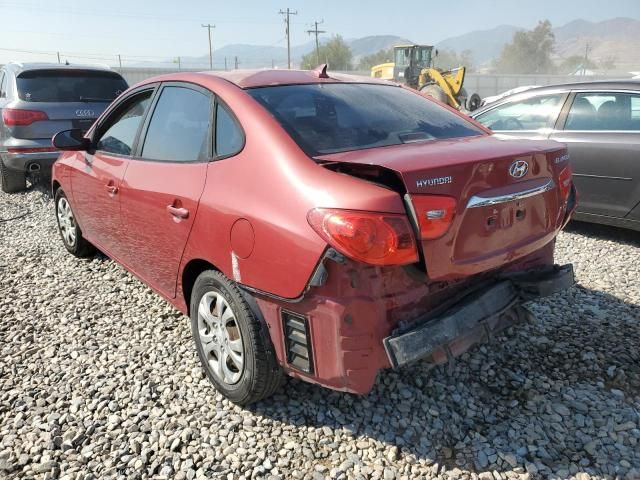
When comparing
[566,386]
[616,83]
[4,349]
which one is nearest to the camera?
[566,386]

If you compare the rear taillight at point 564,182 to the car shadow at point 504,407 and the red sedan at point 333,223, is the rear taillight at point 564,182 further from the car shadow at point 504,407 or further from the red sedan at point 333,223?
the car shadow at point 504,407

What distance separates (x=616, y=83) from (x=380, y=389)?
4072 millimetres

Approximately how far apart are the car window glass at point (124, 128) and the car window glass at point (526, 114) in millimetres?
3979

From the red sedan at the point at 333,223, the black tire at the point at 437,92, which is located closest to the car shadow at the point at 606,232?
the red sedan at the point at 333,223

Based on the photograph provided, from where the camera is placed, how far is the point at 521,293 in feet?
8.24

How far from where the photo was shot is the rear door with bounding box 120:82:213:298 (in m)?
2.74

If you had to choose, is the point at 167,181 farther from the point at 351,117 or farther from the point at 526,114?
the point at 526,114

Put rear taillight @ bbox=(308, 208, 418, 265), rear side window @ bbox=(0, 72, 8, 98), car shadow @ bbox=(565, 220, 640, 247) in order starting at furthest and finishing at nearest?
rear side window @ bbox=(0, 72, 8, 98) < car shadow @ bbox=(565, 220, 640, 247) < rear taillight @ bbox=(308, 208, 418, 265)

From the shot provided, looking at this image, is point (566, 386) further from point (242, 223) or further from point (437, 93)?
point (437, 93)

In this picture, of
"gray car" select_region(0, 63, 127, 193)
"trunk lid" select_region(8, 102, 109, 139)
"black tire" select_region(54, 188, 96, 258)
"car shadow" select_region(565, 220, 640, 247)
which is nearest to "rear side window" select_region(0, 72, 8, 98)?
"gray car" select_region(0, 63, 127, 193)

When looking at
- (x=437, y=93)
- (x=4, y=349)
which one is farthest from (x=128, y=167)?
(x=437, y=93)

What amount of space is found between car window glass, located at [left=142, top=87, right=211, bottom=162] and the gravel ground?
1.20 metres

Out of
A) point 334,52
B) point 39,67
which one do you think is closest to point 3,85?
point 39,67

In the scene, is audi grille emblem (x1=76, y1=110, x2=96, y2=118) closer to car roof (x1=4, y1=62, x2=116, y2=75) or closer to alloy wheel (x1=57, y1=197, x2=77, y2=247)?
car roof (x1=4, y1=62, x2=116, y2=75)
